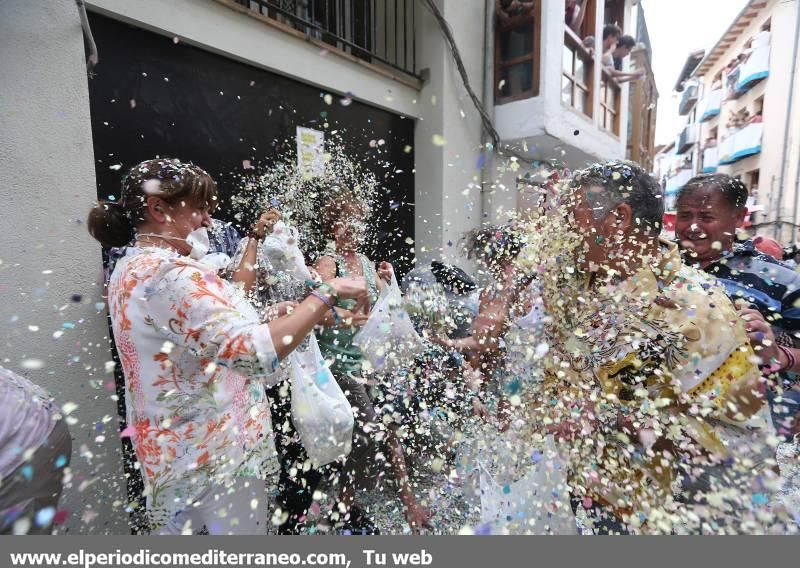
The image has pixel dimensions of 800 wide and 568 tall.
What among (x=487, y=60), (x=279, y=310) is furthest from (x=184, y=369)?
(x=487, y=60)

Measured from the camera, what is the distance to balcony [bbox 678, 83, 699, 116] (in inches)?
902

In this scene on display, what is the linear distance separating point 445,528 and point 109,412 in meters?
1.80

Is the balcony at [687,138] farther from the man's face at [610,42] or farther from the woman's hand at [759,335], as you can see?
the woman's hand at [759,335]

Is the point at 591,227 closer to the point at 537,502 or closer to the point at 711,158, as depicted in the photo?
the point at 537,502

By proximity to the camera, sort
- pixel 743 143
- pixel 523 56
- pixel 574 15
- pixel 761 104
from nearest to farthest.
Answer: pixel 523 56 < pixel 574 15 < pixel 761 104 < pixel 743 143

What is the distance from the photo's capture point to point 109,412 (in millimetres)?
2021

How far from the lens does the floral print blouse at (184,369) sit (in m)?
1.01

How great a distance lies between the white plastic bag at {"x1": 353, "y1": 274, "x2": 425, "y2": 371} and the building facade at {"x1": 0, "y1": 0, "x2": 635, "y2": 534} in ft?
2.58

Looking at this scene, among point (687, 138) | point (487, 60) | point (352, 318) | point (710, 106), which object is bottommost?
point (352, 318)

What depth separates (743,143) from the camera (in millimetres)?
15094

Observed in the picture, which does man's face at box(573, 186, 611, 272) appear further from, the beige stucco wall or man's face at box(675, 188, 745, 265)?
the beige stucco wall

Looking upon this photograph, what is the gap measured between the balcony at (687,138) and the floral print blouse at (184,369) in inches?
1193

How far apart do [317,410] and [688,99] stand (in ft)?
105

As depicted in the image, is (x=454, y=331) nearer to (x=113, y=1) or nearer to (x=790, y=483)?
(x=790, y=483)
